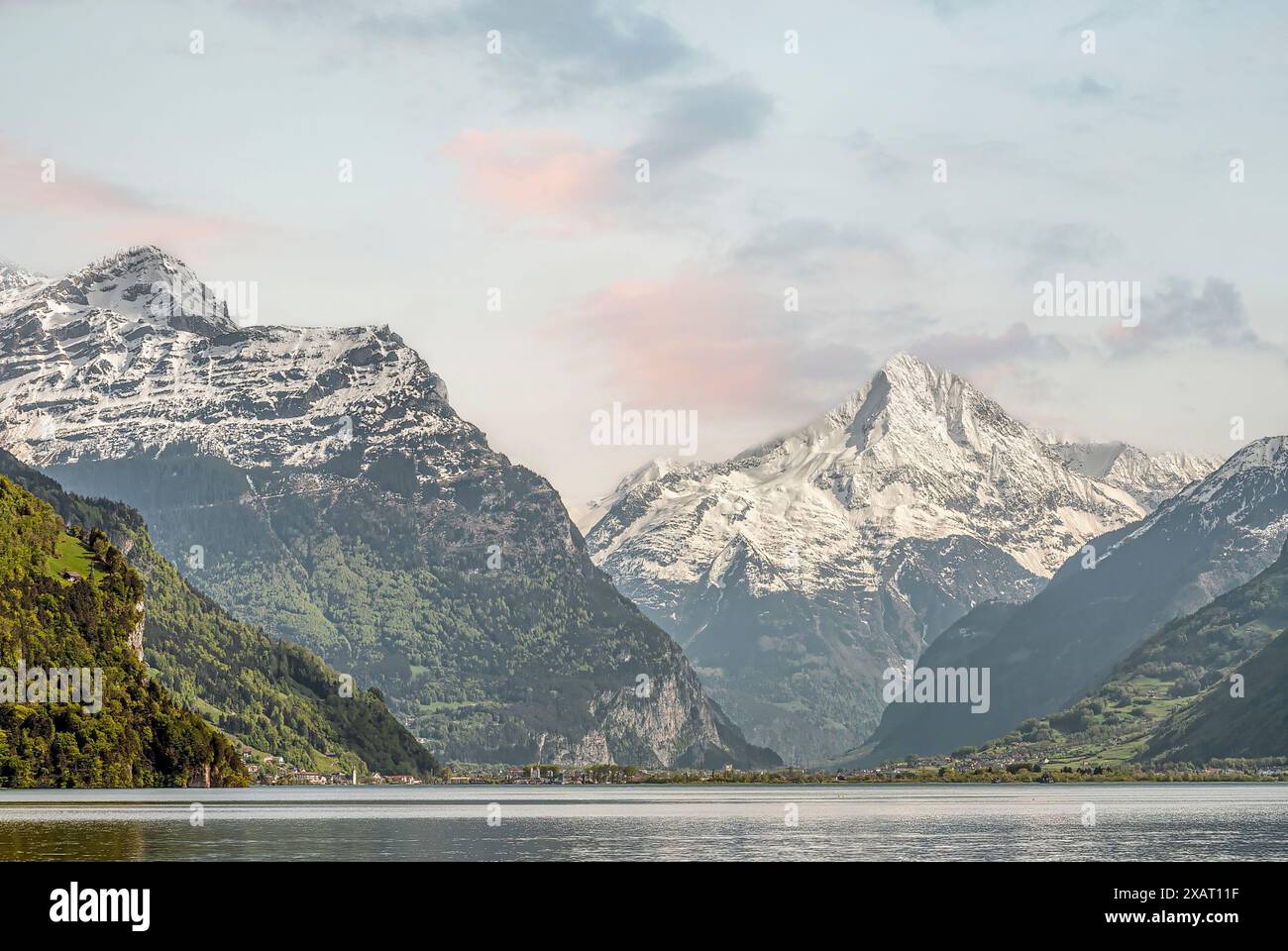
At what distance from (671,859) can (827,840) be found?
128 ft

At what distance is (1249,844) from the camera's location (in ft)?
548

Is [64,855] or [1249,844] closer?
[64,855]
